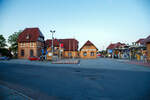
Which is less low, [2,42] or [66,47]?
[2,42]

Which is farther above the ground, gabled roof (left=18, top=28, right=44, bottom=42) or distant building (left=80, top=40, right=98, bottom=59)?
gabled roof (left=18, top=28, right=44, bottom=42)

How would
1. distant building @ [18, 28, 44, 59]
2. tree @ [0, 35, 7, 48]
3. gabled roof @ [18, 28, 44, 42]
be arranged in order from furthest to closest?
tree @ [0, 35, 7, 48], gabled roof @ [18, 28, 44, 42], distant building @ [18, 28, 44, 59]

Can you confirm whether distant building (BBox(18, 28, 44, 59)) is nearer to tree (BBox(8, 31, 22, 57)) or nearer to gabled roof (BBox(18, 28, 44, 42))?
gabled roof (BBox(18, 28, 44, 42))

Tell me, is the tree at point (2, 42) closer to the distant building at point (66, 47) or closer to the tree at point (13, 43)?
the tree at point (13, 43)

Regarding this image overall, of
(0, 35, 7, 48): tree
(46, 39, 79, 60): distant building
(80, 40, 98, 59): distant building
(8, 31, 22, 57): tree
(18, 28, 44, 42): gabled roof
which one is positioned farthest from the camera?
(8, 31, 22, 57): tree

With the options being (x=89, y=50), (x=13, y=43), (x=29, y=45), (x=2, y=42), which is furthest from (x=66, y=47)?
(x=2, y=42)

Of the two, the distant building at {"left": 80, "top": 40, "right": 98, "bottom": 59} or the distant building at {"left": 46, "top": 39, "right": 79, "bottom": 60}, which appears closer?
the distant building at {"left": 46, "top": 39, "right": 79, "bottom": 60}

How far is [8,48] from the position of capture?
164 feet

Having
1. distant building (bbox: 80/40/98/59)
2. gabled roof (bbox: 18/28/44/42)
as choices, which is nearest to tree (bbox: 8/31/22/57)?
gabled roof (bbox: 18/28/44/42)

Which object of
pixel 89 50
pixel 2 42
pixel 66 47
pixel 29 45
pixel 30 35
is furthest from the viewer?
pixel 2 42

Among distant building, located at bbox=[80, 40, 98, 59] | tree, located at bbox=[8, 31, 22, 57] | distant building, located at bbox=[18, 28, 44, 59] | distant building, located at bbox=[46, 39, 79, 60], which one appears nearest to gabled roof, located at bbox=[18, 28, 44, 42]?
distant building, located at bbox=[18, 28, 44, 59]

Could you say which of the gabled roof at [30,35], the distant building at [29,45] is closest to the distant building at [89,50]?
the distant building at [29,45]

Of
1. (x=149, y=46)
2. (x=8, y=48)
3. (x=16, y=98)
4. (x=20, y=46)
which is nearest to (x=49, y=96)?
(x=16, y=98)

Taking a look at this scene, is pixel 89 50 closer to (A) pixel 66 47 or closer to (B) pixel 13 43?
(A) pixel 66 47
